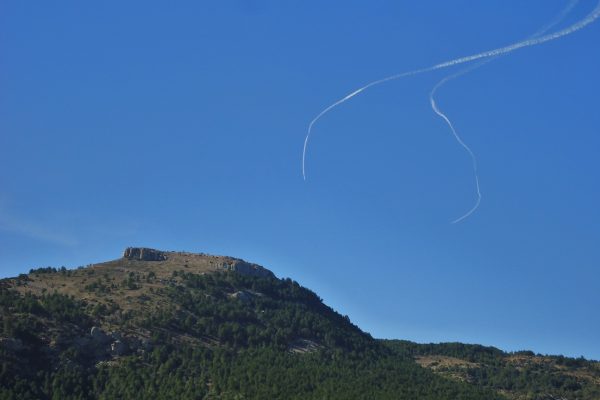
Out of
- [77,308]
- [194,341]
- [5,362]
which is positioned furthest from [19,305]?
[194,341]

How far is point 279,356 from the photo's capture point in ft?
634

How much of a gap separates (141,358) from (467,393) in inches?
2760

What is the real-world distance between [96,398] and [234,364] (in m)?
32.8

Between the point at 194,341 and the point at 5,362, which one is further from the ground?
the point at 194,341

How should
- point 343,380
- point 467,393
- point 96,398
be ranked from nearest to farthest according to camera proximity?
point 96,398 < point 343,380 < point 467,393

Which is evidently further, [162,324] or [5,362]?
[162,324]

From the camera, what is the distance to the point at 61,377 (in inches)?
6398

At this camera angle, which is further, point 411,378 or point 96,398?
point 411,378

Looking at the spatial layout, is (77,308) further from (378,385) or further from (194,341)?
(378,385)

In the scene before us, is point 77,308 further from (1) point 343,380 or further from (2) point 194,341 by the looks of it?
(1) point 343,380

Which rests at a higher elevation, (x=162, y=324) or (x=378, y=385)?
(x=162, y=324)

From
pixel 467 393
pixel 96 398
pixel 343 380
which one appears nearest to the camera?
pixel 96 398

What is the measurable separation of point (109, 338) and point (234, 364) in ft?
86.6

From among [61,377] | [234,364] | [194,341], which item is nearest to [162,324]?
[194,341]
